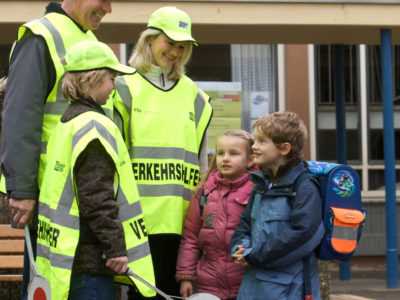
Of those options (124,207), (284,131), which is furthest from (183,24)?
(124,207)

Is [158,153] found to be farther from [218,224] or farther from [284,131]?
[284,131]

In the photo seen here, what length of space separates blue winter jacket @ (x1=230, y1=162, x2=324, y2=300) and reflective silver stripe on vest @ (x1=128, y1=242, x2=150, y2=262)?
447 mm

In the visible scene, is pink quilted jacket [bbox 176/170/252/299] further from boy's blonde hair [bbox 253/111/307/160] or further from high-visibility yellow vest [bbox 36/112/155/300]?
high-visibility yellow vest [bbox 36/112/155/300]

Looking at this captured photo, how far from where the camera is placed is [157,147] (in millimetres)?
3701

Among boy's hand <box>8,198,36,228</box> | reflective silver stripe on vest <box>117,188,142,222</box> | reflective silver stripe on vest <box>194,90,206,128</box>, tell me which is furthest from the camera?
reflective silver stripe on vest <box>194,90,206,128</box>

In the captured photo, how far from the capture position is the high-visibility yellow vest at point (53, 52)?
11.2ft

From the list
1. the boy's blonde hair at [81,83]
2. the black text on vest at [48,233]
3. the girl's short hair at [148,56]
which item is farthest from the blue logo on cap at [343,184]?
the black text on vest at [48,233]

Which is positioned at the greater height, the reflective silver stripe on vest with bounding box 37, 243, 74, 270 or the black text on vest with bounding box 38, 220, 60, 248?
the black text on vest with bounding box 38, 220, 60, 248

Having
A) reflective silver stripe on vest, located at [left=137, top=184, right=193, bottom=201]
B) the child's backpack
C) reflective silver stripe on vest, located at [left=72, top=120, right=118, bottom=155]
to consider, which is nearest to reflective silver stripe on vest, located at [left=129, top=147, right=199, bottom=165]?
reflective silver stripe on vest, located at [left=137, top=184, right=193, bottom=201]

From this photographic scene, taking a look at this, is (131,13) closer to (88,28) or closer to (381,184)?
(88,28)

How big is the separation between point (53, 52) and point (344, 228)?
1495 mm

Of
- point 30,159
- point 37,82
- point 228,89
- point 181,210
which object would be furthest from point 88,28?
point 228,89

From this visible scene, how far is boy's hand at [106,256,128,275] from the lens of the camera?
3.07 m

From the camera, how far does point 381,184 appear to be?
1048 cm
